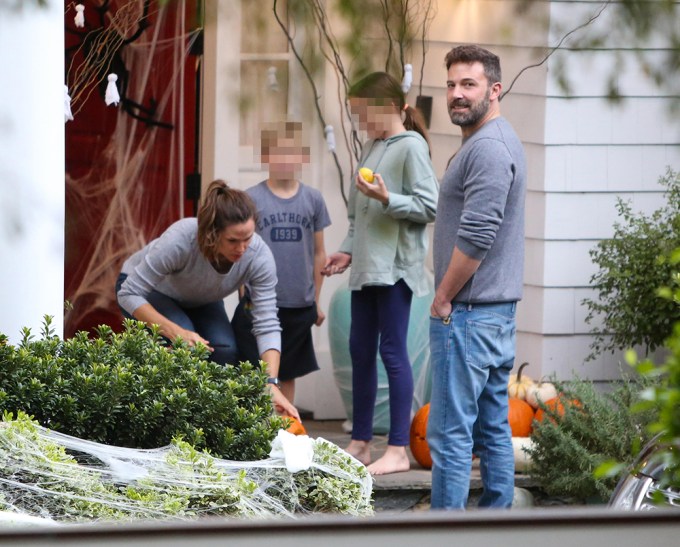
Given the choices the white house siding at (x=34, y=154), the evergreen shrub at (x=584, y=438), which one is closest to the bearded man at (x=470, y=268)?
the evergreen shrub at (x=584, y=438)

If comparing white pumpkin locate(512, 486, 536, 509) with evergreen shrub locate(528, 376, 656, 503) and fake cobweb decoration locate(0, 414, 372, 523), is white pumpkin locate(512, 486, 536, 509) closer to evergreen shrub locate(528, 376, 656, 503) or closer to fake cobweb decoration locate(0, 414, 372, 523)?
evergreen shrub locate(528, 376, 656, 503)

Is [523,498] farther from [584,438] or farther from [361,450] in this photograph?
[361,450]

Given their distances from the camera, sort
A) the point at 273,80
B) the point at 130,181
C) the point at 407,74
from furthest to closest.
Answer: the point at 130,181 → the point at 407,74 → the point at 273,80

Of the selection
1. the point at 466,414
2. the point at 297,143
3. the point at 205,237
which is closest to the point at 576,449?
the point at 466,414

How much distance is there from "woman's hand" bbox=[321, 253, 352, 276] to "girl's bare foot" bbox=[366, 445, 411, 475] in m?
0.76

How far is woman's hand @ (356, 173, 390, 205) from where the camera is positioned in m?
4.38

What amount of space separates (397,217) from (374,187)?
0.96 feet

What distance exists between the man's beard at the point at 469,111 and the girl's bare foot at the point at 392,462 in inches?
63.1

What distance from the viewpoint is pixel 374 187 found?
14.4ft

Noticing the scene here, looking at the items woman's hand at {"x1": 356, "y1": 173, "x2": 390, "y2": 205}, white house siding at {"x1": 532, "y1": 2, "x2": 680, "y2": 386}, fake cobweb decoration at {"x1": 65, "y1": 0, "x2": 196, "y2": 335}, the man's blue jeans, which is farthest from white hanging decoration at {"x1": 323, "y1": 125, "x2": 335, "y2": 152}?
fake cobweb decoration at {"x1": 65, "y1": 0, "x2": 196, "y2": 335}

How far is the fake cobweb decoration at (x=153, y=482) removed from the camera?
9.30 feet

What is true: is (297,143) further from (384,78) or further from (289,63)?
(289,63)

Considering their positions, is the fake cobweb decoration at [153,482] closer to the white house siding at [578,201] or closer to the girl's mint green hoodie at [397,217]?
the girl's mint green hoodie at [397,217]

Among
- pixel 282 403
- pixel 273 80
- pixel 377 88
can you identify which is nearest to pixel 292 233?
pixel 282 403
